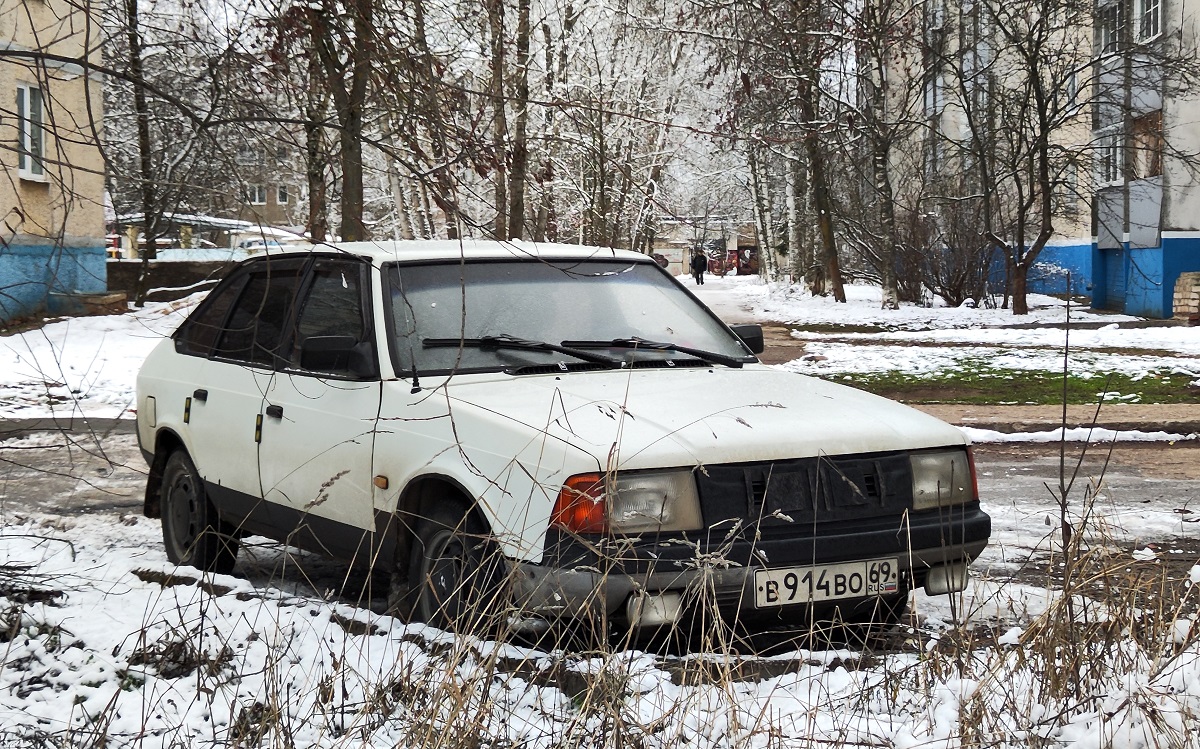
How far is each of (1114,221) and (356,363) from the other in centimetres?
2735

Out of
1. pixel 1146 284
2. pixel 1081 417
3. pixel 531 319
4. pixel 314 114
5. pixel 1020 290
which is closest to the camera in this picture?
pixel 314 114

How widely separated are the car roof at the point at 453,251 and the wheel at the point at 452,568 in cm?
132

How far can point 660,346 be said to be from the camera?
5.69 m

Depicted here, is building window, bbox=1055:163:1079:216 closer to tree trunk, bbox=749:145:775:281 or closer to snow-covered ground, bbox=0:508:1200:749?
tree trunk, bbox=749:145:775:281

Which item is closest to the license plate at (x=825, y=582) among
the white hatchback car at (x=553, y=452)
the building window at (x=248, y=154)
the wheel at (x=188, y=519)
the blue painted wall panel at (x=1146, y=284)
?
the white hatchback car at (x=553, y=452)

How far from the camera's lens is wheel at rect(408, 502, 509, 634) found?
4387 mm

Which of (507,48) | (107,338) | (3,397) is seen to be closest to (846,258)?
(107,338)

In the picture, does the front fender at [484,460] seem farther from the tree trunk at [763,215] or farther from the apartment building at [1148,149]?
the tree trunk at [763,215]

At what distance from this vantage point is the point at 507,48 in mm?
7605

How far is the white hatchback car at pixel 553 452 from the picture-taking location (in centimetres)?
431

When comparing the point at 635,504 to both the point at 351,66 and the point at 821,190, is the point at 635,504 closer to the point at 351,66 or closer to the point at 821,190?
the point at 351,66

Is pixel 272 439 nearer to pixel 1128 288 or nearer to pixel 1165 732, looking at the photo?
pixel 1165 732

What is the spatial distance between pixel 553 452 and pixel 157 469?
3231 mm

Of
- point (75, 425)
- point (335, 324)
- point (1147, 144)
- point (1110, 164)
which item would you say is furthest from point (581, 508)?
point (1110, 164)
